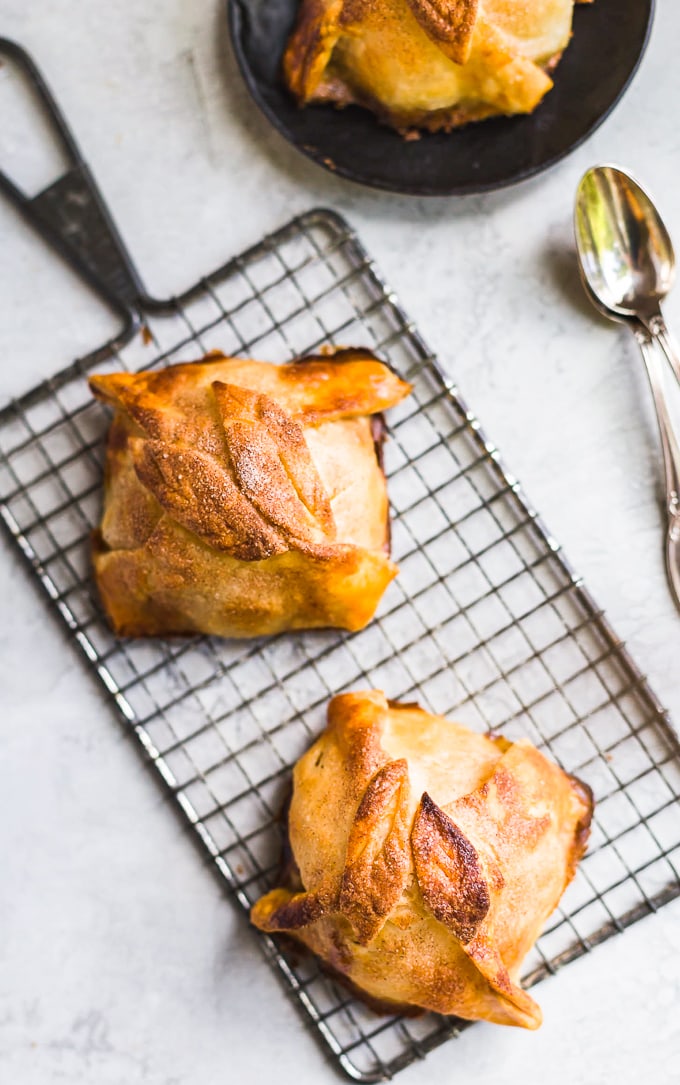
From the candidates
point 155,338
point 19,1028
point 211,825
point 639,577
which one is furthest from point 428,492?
point 19,1028

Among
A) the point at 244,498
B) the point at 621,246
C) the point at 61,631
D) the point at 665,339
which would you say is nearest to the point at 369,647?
the point at 244,498

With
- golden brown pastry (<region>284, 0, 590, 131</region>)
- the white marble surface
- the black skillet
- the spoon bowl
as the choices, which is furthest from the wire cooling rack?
the spoon bowl

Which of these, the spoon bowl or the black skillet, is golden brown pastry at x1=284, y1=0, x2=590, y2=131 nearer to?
the black skillet

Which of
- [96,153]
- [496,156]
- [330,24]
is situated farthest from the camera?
[96,153]

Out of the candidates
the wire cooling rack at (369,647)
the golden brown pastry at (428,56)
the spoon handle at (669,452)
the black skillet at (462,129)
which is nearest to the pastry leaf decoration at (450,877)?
the wire cooling rack at (369,647)

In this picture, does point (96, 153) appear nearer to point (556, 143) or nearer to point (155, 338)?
point (155, 338)

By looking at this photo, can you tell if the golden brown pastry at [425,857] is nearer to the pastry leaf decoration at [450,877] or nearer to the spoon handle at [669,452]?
the pastry leaf decoration at [450,877]

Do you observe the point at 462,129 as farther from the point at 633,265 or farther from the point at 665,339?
the point at 665,339
